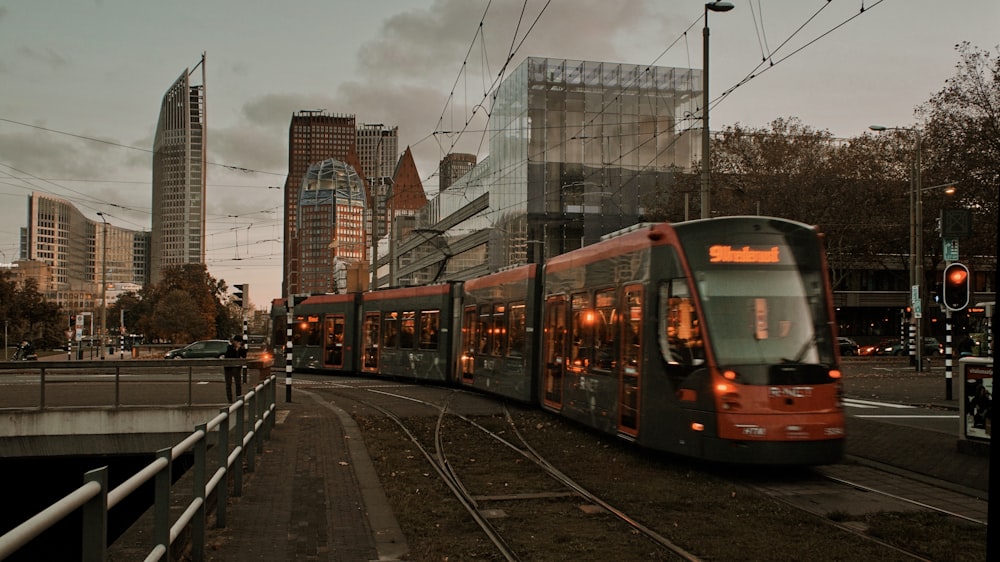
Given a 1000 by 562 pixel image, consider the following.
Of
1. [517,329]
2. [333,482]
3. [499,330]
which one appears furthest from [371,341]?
[333,482]

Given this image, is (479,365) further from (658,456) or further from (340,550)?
(340,550)

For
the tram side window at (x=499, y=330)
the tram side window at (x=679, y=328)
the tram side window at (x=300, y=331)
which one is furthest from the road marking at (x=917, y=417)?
the tram side window at (x=300, y=331)

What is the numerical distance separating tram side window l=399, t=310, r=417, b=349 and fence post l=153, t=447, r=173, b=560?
22018 millimetres

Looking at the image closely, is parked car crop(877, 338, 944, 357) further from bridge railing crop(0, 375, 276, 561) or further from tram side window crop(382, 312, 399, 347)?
bridge railing crop(0, 375, 276, 561)

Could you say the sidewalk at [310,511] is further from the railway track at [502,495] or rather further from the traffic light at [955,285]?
the traffic light at [955,285]

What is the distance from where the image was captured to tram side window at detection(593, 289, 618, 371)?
Answer: 1262cm

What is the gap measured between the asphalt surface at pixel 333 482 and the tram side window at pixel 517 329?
374cm

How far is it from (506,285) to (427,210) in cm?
7194

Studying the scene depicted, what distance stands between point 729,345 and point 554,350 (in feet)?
19.5

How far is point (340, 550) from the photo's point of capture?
22.5ft

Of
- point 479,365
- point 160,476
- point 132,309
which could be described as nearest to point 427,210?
point 132,309

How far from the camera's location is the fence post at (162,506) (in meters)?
4.57

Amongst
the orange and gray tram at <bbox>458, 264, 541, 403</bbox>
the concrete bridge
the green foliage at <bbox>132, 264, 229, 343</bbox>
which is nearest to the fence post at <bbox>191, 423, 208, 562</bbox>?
the concrete bridge

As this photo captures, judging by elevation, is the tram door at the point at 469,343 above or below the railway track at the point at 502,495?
above
